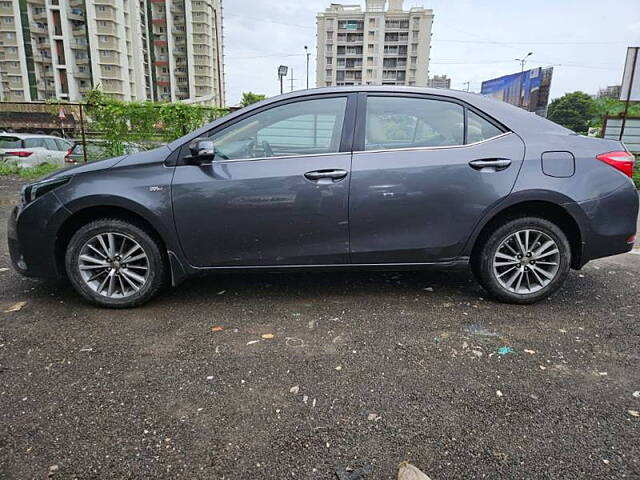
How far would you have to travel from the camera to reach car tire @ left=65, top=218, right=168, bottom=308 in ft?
Answer: 11.4

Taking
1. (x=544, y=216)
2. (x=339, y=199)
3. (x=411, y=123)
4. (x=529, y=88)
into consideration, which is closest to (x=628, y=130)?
(x=544, y=216)

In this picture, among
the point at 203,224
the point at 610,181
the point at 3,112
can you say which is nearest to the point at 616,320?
the point at 610,181

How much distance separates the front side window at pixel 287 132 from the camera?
11.4 ft

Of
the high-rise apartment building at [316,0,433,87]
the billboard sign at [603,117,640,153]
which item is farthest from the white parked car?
the high-rise apartment building at [316,0,433,87]

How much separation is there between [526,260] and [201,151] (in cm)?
272

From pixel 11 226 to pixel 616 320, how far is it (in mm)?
4869

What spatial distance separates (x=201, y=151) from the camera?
331 cm

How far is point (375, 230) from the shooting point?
11.4 ft

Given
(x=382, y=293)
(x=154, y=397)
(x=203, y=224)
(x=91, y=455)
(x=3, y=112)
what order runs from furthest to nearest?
(x=3, y=112) < (x=382, y=293) < (x=203, y=224) < (x=154, y=397) < (x=91, y=455)

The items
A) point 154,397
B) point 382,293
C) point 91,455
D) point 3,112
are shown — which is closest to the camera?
point 91,455

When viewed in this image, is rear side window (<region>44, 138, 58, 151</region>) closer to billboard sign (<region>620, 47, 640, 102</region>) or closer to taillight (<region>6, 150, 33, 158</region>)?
taillight (<region>6, 150, 33, 158</region>)

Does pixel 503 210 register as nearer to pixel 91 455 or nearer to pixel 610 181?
pixel 610 181

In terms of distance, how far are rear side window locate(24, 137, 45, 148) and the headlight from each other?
12235 millimetres

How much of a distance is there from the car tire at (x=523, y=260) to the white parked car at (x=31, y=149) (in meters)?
13.7
